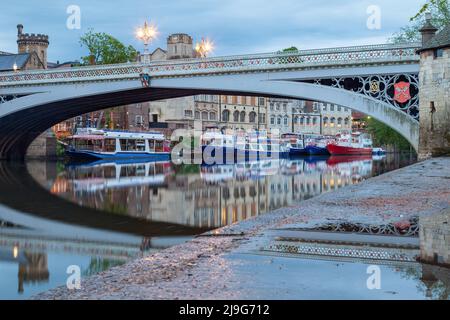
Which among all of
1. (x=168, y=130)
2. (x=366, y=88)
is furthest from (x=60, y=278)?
(x=168, y=130)

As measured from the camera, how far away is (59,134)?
8531 centimetres

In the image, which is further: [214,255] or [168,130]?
[168,130]

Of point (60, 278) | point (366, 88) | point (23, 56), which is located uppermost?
point (23, 56)

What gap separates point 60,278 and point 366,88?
30.1 meters

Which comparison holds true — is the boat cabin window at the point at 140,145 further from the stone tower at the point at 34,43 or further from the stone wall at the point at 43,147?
the stone tower at the point at 34,43

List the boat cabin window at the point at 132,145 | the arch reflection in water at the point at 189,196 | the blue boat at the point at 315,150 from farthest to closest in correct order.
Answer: the blue boat at the point at 315,150
the boat cabin window at the point at 132,145
the arch reflection in water at the point at 189,196

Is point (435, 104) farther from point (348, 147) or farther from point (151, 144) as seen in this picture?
point (348, 147)

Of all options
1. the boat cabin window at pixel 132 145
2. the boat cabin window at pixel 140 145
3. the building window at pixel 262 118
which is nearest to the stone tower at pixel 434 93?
the boat cabin window at pixel 132 145

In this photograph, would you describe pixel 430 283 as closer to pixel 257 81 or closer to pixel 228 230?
pixel 228 230

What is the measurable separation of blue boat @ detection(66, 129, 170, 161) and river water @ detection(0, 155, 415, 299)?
3275 centimetres

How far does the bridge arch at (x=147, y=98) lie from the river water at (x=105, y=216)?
17.0ft

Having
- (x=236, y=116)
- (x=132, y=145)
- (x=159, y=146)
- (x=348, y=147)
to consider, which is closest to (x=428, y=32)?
(x=132, y=145)

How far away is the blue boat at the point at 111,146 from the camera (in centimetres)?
6912
